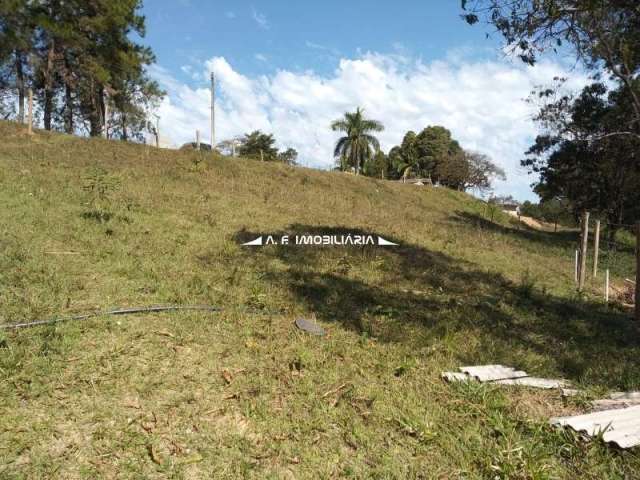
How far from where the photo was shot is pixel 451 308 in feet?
18.8

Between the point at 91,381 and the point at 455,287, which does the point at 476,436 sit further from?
the point at 455,287

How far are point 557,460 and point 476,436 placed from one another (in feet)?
1.59

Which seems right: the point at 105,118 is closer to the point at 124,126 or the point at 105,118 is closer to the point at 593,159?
the point at 124,126

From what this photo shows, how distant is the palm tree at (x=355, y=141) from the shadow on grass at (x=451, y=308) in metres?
27.9

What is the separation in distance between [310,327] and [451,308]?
2250 millimetres

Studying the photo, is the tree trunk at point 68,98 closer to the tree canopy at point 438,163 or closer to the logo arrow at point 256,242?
the logo arrow at point 256,242

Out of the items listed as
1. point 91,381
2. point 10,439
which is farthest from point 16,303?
point 10,439

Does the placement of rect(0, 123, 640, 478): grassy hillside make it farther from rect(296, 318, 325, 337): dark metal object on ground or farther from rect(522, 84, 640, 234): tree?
rect(522, 84, 640, 234): tree

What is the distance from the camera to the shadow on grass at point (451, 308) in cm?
451

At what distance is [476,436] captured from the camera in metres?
2.88

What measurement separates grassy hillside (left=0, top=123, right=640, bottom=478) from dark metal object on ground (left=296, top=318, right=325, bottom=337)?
14cm

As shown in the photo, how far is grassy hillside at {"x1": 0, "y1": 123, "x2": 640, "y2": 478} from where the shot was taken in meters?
2.58

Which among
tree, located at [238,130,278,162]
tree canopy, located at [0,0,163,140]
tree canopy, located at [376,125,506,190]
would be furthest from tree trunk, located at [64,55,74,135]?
tree canopy, located at [376,125,506,190]

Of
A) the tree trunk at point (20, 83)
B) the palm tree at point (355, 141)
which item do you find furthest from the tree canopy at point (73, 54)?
the palm tree at point (355, 141)
